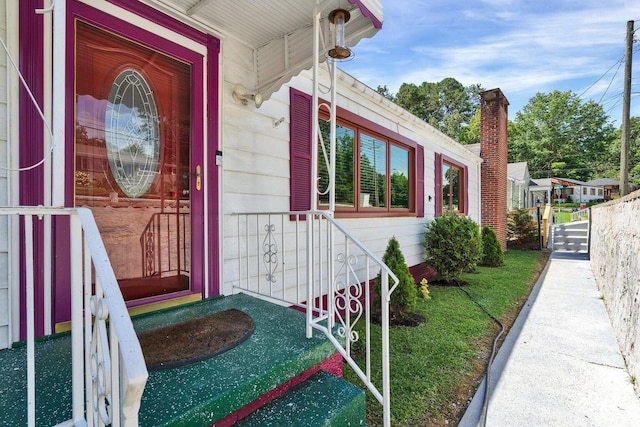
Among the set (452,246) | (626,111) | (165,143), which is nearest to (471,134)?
(626,111)

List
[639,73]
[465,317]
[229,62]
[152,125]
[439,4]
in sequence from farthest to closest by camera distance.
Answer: [639,73] < [439,4] < [465,317] < [229,62] < [152,125]

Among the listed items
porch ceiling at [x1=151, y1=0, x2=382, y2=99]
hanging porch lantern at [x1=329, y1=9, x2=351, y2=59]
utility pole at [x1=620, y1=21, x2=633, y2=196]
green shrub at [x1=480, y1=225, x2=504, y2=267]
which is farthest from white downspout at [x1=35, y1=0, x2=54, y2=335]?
utility pole at [x1=620, y1=21, x2=633, y2=196]

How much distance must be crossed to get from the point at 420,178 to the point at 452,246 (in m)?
1.33

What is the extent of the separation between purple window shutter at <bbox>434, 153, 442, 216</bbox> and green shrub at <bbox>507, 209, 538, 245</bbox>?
19.0 feet

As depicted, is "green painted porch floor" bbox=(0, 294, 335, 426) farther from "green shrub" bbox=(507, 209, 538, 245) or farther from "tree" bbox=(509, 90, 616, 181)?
"tree" bbox=(509, 90, 616, 181)

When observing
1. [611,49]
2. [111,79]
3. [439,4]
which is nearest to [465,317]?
[111,79]

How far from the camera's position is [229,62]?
2.75 meters

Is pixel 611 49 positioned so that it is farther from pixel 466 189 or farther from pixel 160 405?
pixel 160 405

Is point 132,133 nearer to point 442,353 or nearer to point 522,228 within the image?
point 442,353

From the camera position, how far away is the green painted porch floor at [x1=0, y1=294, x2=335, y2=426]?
125 cm

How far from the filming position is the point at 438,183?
266 inches

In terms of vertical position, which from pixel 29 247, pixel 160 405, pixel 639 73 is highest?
pixel 639 73

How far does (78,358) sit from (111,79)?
181 cm

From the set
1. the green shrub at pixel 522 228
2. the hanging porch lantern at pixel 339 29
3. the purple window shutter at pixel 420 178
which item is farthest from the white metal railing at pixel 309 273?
the green shrub at pixel 522 228
